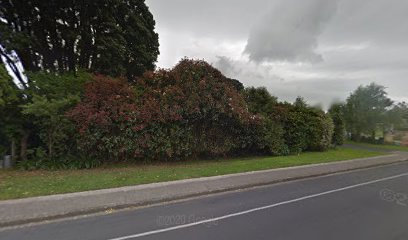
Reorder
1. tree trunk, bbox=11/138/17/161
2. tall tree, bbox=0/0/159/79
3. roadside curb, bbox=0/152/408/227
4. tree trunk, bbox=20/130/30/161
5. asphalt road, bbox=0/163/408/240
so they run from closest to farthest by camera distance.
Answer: asphalt road, bbox=0/163/408/240 < roadside curb, bbox=0/152/408/227 < tree trunk, bbox=11/138/17/161 < tree trunk, bbox=20/130/30/161 < tall tree, bbox=0/0/159/79

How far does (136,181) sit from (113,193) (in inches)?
54.0

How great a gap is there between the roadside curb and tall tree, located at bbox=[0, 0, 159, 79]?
9.97 m

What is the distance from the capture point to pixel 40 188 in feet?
24.8

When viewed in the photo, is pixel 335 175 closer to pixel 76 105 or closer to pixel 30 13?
pixel 76 105

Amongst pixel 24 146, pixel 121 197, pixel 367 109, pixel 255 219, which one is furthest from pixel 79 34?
pixel 367 109

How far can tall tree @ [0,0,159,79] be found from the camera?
15.1 metres

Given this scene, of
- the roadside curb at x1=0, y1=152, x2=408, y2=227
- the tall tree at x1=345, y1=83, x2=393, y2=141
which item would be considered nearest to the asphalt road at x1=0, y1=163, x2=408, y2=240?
the roadside curb at x1=0, y1=152, x2=408, y2=227

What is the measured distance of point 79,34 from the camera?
16.5 meters

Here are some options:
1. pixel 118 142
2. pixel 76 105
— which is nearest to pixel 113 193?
pixel 118 142

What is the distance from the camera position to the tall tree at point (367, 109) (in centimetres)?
3572

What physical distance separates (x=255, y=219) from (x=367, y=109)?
35647 millimetres

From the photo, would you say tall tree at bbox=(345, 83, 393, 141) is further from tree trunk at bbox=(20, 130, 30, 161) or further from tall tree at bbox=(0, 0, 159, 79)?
tree trunk at bbox=(20, 130, 30, 161)

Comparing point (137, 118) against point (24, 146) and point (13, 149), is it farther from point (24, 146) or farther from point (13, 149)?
point (13, 149)

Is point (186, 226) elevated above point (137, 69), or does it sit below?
below
